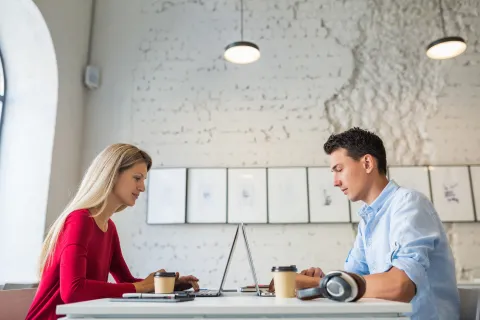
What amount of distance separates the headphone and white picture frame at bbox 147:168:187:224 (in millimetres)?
2376

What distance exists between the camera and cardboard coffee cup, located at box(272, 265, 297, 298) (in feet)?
3.70

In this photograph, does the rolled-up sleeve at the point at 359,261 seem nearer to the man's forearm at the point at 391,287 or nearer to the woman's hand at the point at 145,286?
the man's forearm at the point at 391,287

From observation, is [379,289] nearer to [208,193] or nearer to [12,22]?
[208,193]

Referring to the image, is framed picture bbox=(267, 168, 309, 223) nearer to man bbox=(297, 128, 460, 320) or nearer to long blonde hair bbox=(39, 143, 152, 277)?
man bbox=(297, 128, 460, 320)

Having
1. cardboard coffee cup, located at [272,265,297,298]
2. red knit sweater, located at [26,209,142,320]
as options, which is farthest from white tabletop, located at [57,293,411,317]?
red knit sweater, located at [26,209,142,320]

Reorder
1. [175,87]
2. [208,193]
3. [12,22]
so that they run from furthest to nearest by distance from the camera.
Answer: [175,87] → [208,193] → [12,22]

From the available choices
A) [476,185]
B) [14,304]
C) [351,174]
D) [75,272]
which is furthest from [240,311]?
[476,185]

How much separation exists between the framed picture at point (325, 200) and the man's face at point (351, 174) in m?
1.55

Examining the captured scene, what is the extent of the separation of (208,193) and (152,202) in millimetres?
442

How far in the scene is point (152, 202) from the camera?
3309 millimetres

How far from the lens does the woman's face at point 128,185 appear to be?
1.80 metres

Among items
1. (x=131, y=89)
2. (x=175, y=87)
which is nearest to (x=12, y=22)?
(x=131, y=89)

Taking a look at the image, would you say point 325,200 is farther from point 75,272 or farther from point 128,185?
point 75,272

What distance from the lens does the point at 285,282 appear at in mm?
1130
